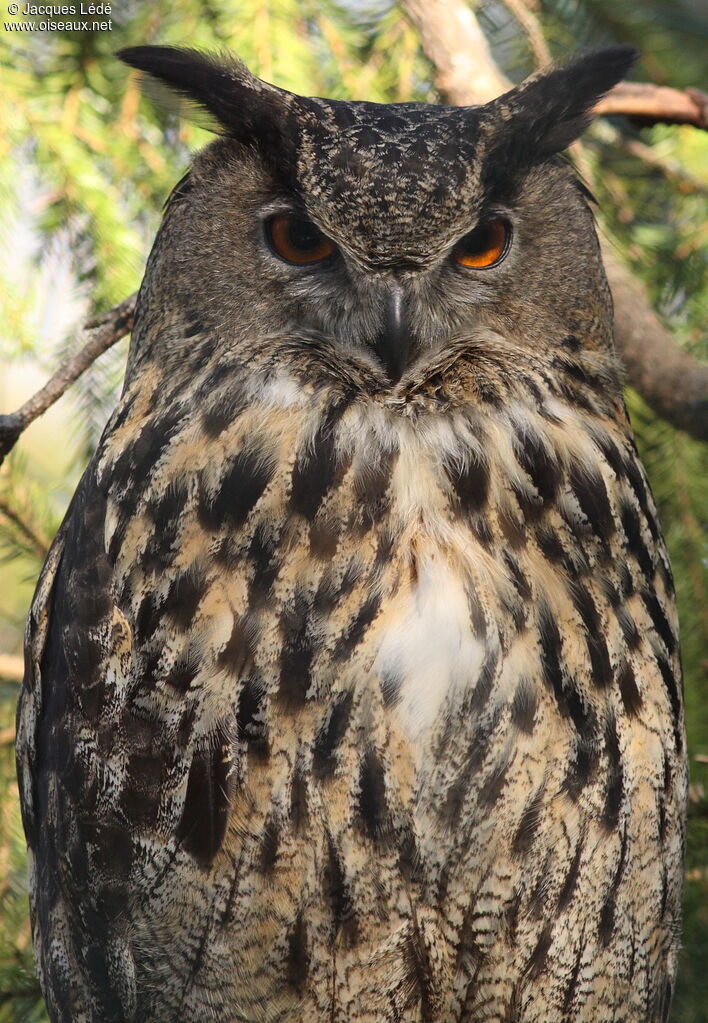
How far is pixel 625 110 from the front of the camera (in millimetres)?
2322

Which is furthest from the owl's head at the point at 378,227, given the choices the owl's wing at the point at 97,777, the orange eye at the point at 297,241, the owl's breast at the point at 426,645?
the owl's wing at the point at 97,777

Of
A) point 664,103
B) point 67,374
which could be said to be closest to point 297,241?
point 67,374

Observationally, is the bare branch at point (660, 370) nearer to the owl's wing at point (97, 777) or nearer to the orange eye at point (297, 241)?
the orange eye at point (297, 241)

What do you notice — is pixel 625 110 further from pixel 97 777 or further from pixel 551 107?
pixel 97 777

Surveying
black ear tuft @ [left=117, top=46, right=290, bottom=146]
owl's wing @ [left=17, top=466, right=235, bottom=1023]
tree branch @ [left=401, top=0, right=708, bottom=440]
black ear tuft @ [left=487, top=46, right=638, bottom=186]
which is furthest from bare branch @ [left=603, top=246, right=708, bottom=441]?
owl's wing @ [left=17, top=466, right=235, bottom=1023]

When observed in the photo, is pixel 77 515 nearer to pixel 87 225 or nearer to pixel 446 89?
pixel 87 225

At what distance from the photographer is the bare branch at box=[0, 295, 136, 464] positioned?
1894 mm

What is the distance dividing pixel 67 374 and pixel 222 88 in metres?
0.52

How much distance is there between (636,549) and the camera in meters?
1.89

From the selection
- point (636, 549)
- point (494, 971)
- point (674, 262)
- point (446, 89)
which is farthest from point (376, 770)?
point (674, 262)

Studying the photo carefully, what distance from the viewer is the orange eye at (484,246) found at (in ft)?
5.97

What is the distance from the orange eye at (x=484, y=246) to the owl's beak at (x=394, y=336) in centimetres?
13

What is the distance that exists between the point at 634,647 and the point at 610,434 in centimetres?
35

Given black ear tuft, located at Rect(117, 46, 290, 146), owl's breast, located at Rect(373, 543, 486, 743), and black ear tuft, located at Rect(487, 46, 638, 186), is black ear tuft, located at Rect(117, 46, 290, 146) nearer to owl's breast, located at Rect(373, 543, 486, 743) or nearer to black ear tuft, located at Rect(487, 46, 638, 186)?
black ear tuft, located at Rect(487, 46, 638, 186)
